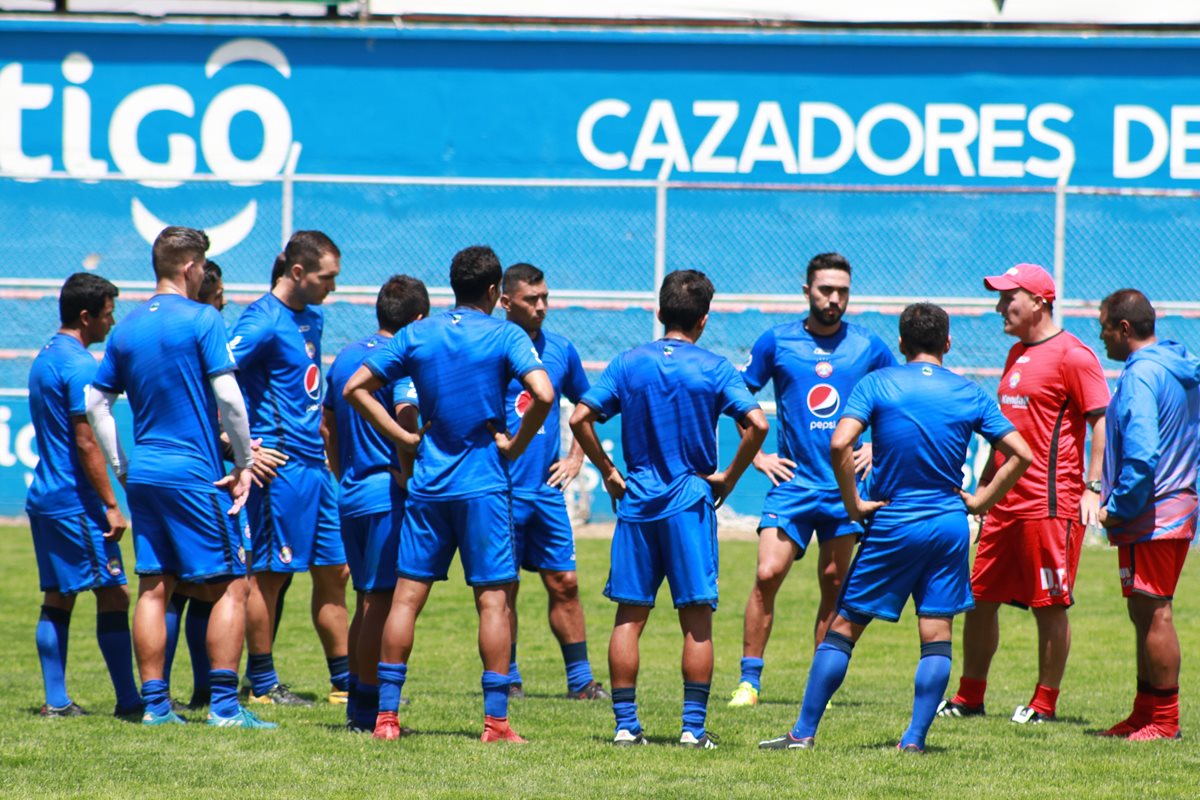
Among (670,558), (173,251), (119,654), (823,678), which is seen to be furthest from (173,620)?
(823,678)

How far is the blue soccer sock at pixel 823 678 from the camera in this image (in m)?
6.53

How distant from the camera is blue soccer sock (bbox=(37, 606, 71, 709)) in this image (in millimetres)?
7414

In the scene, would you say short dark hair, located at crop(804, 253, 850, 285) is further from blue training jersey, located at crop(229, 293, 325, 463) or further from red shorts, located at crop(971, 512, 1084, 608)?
blue training jersey, located at crop(229, 293, 325, 463)

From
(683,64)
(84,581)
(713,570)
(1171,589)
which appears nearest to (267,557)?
(84,581)

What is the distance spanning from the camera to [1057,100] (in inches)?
717

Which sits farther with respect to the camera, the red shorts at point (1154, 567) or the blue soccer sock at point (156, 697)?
the red shorts at point (1154, 567)

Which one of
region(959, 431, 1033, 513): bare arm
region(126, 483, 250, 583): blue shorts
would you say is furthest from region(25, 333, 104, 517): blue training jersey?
region(959, 431, 1033, 513): bare arm

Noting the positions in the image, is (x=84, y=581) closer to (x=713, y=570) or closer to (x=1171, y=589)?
(x=713, y=570)

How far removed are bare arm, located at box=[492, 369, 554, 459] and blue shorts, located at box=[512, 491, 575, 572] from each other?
1.68m

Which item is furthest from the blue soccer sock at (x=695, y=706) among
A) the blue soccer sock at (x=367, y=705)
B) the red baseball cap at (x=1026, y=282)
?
the red baseball cap at (x=1026, y=282)

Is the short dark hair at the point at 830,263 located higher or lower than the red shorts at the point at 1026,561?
higher

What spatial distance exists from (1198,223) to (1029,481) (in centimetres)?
1045

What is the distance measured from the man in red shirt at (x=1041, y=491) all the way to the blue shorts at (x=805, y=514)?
2.54 feet

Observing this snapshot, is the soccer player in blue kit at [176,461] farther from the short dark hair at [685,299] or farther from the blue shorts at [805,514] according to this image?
the blue shorts at [805,514]
